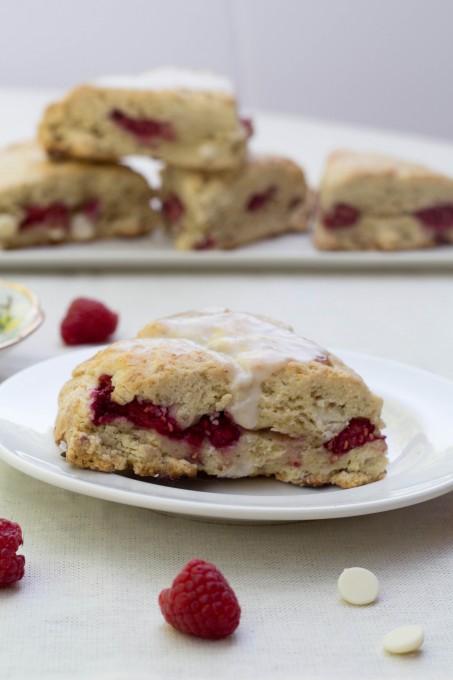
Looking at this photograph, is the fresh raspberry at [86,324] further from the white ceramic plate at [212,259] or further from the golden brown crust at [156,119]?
the golden brown crust at [156,119]

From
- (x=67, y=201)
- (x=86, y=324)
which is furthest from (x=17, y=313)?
(x=67, y=201)

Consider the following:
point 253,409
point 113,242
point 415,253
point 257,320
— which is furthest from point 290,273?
point 253,409

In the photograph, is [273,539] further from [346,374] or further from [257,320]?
[257,320]

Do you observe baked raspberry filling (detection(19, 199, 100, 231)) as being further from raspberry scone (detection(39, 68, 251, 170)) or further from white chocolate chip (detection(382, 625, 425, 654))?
white chocolate chip (detection(382, 625, 425, 654))

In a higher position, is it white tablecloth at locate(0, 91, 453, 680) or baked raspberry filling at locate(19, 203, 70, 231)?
white tablecloth at locate(0, 91, 453, 680)

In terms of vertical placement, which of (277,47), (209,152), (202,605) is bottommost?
(277,47)

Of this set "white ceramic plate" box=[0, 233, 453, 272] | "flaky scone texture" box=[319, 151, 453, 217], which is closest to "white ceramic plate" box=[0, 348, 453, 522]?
"white ceramic plate" box=[0, 233, 453, 272]

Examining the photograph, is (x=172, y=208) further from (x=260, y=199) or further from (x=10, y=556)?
(x=10, y=556)
